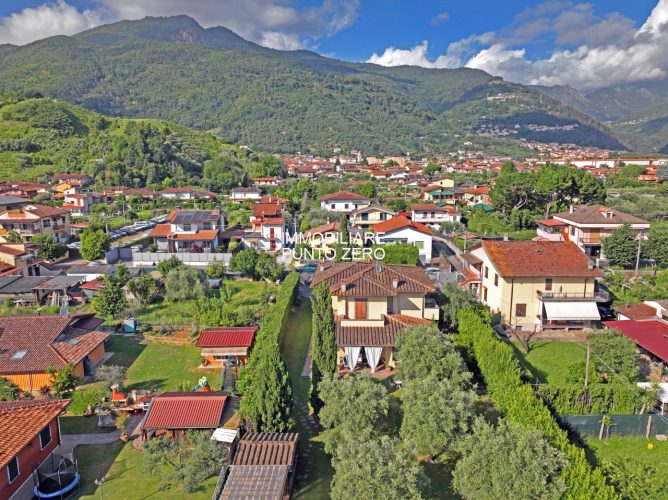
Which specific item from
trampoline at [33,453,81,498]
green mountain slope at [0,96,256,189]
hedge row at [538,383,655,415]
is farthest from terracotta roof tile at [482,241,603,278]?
green mountain slope at [0,96,256,189]

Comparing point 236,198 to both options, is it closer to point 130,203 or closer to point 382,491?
point 130,203

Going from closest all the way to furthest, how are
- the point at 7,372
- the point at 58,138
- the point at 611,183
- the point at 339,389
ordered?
the point at 339,389 → the point at 7,372 → the point at 611,183 → the point at 58,138

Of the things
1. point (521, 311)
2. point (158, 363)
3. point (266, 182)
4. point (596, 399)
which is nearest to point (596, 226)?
point (521, 311)

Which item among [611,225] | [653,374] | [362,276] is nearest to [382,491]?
[362,276]

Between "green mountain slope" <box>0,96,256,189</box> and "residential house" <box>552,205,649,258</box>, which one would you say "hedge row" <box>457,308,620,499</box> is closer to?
"residential house" <box>552,205,649,258</box>

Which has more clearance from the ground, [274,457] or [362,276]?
[362,276]
